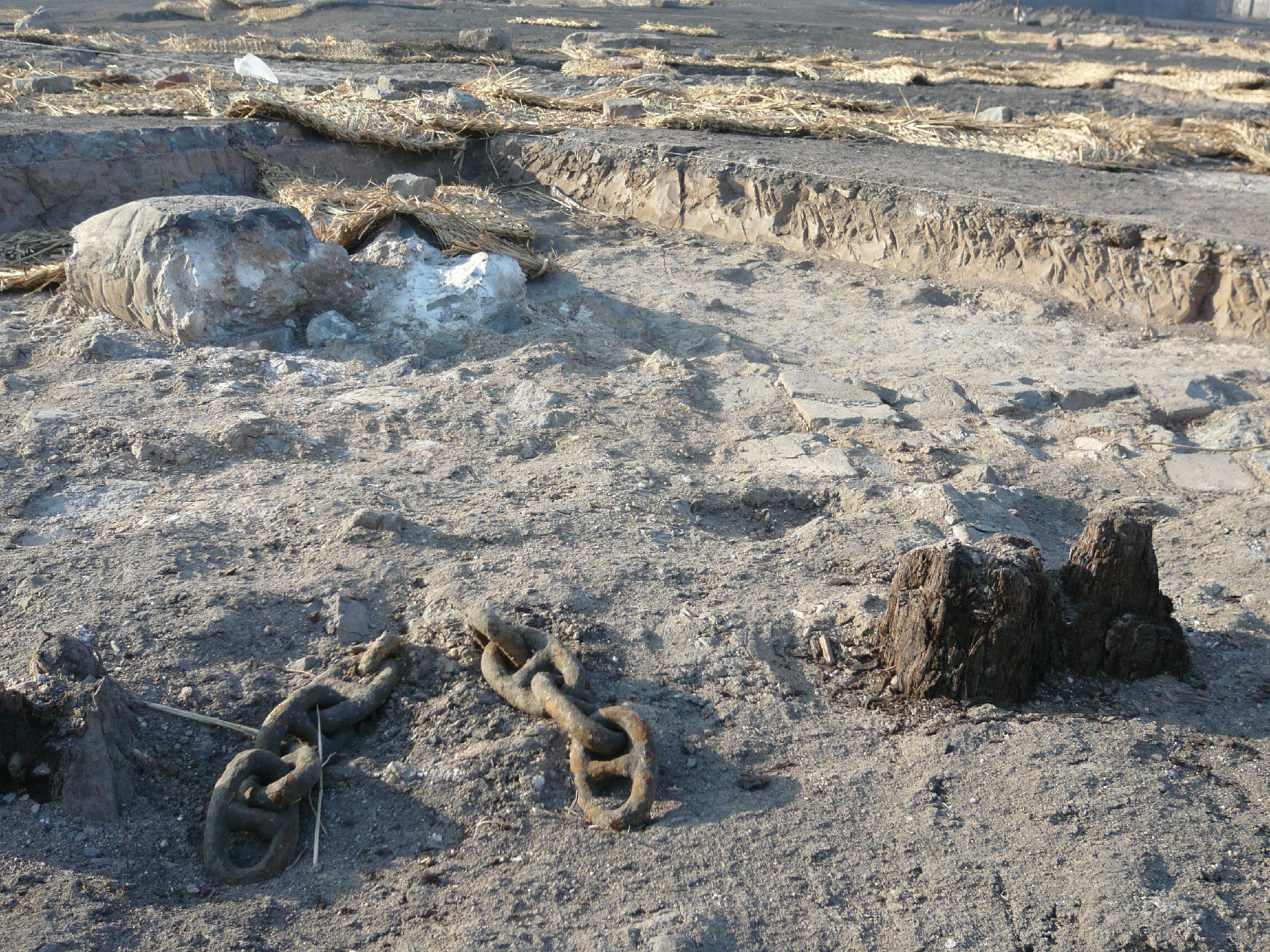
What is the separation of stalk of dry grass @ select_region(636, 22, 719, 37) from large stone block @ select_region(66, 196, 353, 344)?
1387 cm

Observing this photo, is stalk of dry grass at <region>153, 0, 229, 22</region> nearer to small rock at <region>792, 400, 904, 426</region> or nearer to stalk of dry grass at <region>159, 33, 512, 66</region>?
stalk of dry grass at <region>159, 33, 512, 66</region>

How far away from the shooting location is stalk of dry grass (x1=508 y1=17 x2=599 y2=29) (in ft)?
59.8

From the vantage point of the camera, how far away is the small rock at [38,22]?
14.8 m

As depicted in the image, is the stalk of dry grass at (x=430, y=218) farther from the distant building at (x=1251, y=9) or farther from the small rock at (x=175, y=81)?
the distant building at (x=1251, y=9)

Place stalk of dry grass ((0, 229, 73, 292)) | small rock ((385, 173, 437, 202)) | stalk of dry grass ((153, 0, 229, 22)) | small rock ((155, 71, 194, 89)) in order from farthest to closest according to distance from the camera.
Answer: stalk of dry grass ((153, 0, 229, 22))
small rock ((155, 71, 194, 89))
small rock ((385, 173, 437, 202))
stalk of dry grass ((0, 229, 73, 292))

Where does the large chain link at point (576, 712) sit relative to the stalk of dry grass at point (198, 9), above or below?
below

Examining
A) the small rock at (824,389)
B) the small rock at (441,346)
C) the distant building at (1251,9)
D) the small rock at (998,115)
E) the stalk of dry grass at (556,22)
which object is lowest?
the small rock at (824,389)

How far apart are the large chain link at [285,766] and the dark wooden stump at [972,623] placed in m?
1.40

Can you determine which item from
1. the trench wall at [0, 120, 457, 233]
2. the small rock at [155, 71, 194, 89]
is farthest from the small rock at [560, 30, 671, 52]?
the trench wall at [0, 120, 457, 233]

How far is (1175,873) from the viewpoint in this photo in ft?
6.57

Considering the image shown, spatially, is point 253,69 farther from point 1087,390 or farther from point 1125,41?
point 1125,41

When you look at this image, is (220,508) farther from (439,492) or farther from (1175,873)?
(1175,873)

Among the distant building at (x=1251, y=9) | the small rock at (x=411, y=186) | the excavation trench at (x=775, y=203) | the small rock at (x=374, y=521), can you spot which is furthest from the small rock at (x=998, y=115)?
the distant building at (x=1251, y=9)

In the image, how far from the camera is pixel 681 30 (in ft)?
57.7
